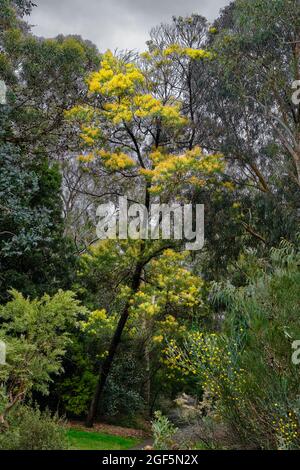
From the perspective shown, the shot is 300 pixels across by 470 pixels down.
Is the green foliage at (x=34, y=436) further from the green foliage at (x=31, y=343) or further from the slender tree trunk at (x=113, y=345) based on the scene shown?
the slender tree trunk at (x=113, y=345)

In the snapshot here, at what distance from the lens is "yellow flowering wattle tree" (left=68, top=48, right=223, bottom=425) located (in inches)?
440

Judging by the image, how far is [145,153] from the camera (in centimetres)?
1279

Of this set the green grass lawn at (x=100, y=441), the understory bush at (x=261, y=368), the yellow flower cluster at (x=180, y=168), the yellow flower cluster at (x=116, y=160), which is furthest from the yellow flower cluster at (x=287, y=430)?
the yellow flower cluster at (x=116, y=160)

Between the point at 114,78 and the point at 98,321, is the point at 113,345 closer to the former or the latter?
the point at 98,321

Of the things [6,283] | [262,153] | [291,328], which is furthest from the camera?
[262,153]

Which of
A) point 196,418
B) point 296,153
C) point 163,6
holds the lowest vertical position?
point 196,418

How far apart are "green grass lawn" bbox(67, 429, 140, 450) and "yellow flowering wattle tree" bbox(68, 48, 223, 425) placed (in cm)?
129

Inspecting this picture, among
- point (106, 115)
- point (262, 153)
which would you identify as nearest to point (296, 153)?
point (262, 153)

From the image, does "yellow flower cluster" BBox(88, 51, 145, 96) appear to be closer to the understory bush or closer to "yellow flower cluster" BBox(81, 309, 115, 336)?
"yellow flower cluster" BBox(81, 309, 115, 336)

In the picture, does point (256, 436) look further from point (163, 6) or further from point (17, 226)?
point (163, 6)

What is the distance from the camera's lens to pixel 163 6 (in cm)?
1448

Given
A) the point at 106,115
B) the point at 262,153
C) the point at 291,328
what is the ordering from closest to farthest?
the point at 291,328, the point at 106,115, the point at 262,153

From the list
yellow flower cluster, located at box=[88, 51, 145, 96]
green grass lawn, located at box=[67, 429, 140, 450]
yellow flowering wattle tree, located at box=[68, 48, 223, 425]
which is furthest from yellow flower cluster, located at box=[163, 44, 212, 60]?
green grass lawn, located at box=[67, 429, 140, 450]
